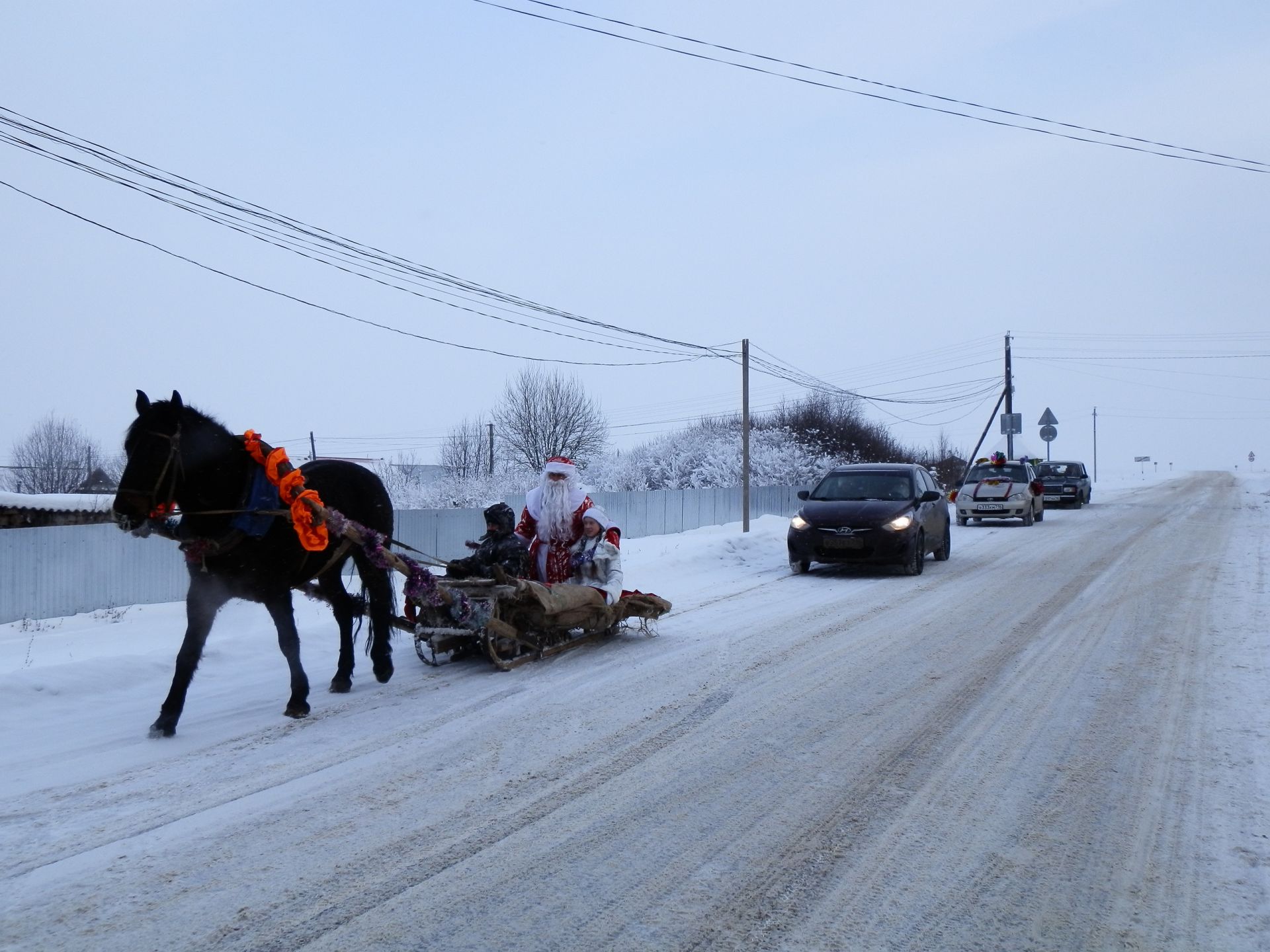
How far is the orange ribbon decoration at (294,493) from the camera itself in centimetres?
650

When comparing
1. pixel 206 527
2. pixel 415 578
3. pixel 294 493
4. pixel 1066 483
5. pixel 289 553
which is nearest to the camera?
pixel 206 527

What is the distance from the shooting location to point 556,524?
920 centimetres

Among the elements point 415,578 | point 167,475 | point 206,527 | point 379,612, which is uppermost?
point 167,475

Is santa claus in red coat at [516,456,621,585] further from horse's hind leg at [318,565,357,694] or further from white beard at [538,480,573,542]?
horse's hind leg at [318,565,357,694]

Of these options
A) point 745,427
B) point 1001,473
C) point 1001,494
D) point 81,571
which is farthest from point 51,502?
point 1001,473

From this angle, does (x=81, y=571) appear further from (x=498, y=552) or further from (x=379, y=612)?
(x=379, y=612)

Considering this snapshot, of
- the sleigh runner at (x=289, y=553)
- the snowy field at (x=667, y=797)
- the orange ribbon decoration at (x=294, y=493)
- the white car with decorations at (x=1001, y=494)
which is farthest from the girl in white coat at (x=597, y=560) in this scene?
the white car with decorations at (x=1001, y=494)

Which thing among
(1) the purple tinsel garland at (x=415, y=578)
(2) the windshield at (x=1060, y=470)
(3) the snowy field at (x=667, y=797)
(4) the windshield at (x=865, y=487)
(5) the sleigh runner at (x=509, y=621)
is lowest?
(3) the snowy field at (x=667, y=797)

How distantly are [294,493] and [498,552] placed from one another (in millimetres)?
2581

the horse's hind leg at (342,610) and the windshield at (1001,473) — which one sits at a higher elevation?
the windshield at (1001,473)

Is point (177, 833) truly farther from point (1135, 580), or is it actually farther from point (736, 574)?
point (1135, 580)

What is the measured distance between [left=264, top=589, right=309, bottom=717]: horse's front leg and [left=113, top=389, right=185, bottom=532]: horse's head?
3.36ft

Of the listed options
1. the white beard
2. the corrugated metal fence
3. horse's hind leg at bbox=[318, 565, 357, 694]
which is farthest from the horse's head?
the corrugated metal fence

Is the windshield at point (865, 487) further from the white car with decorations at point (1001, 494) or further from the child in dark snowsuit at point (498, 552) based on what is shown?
the white car with decorations at point (1001, 494)
